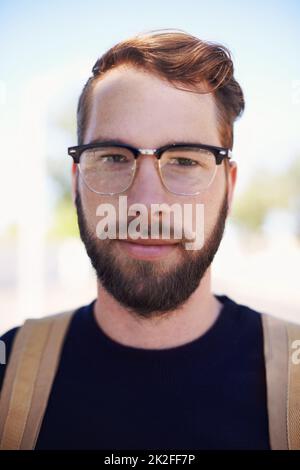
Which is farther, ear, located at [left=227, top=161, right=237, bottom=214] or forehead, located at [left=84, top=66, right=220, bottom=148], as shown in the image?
ear, located at [left=227, top=161, right=237, bottom=214]

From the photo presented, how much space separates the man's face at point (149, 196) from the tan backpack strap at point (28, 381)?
0.37 meters

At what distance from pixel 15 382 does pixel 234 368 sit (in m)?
0.93

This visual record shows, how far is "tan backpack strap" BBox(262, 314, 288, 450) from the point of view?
1.76 meters

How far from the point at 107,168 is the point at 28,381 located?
3.19 feet

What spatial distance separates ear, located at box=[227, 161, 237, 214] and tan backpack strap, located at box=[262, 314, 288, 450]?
602 mm

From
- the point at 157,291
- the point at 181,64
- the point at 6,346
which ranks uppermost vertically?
the point at 181,64

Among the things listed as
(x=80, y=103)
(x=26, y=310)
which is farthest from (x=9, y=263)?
(x=80, y=103)

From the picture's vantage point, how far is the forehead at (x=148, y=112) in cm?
194

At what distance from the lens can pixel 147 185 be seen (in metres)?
1.88

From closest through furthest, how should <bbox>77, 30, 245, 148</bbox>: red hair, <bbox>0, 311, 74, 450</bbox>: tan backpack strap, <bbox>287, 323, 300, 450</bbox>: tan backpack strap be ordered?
1. <bbox>287, 323, 300, 450</bbox>: tan backpack strap
2. <bbox>0, 311, 74, 450</bbox>: tan backpack strap
3. <bbox>77, 30, 245, 148</bbox>: red hair

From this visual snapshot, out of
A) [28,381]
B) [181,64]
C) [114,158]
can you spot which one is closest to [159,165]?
[114,158]

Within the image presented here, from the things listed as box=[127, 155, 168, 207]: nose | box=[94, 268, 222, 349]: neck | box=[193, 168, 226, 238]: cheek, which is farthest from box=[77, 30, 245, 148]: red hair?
box=[94, 268, 222, 349]: neck

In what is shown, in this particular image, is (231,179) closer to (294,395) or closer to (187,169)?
(187,169)

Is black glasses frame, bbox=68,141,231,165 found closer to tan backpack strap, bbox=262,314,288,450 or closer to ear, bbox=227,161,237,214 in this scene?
ear, bbox=227,161,237,214
